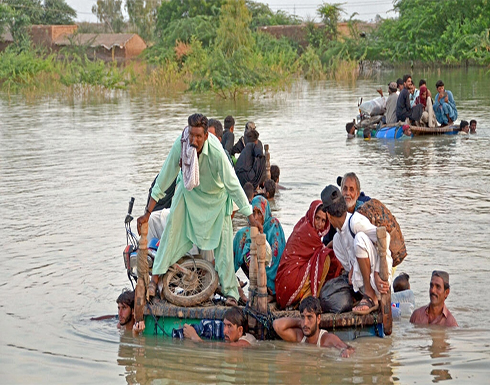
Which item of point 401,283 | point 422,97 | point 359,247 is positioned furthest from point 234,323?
point 422,97

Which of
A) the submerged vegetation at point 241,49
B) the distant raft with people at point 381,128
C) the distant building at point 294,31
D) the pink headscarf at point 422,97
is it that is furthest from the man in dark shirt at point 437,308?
the distant building at point 294,31

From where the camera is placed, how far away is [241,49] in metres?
29.8

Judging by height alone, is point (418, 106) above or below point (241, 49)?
below

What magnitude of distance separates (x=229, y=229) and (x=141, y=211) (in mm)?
5265

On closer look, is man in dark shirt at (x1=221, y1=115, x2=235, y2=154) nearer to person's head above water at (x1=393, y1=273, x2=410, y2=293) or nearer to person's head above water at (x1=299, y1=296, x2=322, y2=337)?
person's head above water at (x1=393, y1=273, x2=410, y2=293)

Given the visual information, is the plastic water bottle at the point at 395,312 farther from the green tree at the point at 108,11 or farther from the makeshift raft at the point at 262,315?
the green tree at the point at 108,11

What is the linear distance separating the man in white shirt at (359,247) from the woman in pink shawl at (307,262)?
0.25m

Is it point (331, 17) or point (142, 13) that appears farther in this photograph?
point (142, 13)

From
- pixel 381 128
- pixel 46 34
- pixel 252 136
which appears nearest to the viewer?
pixel 252 136

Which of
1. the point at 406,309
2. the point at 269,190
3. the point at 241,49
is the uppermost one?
the point at 241,49

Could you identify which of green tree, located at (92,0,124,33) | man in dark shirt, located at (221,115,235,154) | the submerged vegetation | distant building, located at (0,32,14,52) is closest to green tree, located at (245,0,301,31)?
the submerged vegetation

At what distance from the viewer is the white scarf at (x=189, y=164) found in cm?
621

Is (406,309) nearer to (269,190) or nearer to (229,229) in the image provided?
(229,229)

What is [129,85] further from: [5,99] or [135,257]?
[135,257]
